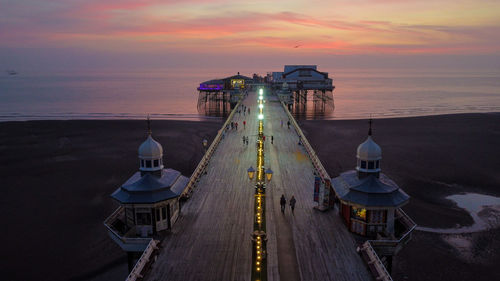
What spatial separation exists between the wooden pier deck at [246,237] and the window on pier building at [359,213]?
873 millimetres

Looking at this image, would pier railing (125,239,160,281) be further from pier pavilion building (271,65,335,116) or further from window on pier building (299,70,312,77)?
window on pier building (299,70,312,77)

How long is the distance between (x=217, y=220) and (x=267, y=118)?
1233 inches

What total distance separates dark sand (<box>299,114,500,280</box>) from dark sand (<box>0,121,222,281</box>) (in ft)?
53.6

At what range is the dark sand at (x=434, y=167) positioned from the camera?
21.5 meters

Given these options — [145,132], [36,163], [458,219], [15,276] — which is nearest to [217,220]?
[15,276]

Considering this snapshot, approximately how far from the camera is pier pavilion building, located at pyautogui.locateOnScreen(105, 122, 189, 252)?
16.3 metres

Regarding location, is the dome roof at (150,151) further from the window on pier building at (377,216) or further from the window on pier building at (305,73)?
the window on pier building at (305,73)

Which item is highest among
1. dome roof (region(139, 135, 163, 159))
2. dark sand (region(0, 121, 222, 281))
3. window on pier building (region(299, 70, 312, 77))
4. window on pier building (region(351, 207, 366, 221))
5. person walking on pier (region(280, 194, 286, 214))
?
window on pier building (region(299, 70, 312, 77))

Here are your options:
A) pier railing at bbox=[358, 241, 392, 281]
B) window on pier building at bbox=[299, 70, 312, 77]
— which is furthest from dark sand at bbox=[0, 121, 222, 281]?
window on pier building at bbox=[299, 70, 312, 77]

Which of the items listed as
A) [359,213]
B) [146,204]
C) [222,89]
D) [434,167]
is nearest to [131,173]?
[146,204]

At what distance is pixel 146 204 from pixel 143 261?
9.70ft

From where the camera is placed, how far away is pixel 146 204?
53.6ft

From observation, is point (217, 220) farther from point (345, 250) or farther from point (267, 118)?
point (267, 118)

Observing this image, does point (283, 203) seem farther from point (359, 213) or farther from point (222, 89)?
point (222, 89)
